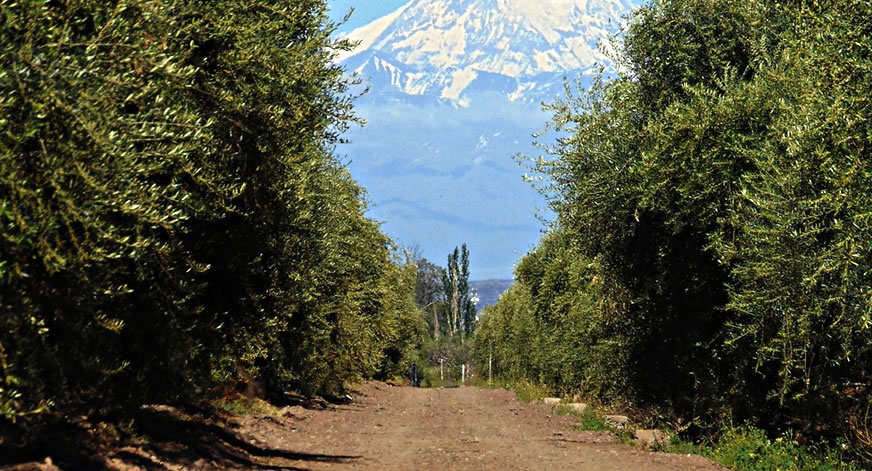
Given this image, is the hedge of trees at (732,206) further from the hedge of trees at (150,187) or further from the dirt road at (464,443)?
the hedge of trees at (150,187)

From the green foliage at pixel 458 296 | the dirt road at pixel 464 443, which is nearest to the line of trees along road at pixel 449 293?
the green foliage at pixel 458 296

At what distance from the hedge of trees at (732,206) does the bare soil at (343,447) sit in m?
2.62

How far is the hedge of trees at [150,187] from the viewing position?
26.2ft

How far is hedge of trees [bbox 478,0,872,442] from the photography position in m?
12.0

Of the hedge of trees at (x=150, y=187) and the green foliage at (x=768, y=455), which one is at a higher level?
the hedge of trees at (x=150, y=187)

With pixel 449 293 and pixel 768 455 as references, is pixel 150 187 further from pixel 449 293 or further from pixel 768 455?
pixel 449 293

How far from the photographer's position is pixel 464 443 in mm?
21062

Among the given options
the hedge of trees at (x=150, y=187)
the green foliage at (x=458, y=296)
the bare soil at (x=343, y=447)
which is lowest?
the bare soil at (x=343, y=447)

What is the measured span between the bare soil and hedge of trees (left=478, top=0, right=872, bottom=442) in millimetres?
2616

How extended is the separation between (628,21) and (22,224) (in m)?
16.2

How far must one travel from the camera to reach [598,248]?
20.1 meters

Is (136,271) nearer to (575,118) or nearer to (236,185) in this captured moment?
(236,185)

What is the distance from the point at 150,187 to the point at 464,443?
13512 mm

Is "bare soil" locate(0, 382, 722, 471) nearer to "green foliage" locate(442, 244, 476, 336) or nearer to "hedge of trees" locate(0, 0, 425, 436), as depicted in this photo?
"hedge of trees" locate(0, 0, 425, 436)
